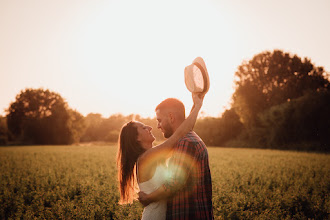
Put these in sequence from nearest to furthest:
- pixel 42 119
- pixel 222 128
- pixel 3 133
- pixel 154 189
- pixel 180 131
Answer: pixel 180 131 < pixel 154 189 < pixel 222 128 < pixel 42 119 < pixel 3 133

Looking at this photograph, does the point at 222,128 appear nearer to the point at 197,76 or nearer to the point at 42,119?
the point at 42,119

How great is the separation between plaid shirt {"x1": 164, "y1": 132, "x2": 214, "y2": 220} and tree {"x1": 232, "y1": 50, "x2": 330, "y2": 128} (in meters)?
47.4

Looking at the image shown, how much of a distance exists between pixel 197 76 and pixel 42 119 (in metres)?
74.3

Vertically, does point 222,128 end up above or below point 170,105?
above

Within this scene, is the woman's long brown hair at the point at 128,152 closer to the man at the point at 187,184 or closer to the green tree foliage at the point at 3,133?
the man at the point at 187,184

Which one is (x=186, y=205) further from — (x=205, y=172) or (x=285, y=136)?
(x=285, y=136)

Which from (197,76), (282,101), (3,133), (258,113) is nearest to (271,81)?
(282,101)

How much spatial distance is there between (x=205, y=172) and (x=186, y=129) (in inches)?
19.6

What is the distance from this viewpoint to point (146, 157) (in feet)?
9.29

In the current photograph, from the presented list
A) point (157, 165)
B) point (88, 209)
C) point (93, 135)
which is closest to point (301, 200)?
point (88, 209)

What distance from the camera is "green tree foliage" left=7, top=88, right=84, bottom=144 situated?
218ft

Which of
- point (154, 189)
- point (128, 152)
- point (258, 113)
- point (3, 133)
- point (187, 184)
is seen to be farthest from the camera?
point (3, 133)

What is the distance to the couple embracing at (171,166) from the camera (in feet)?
7.97

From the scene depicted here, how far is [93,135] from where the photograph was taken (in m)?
100
